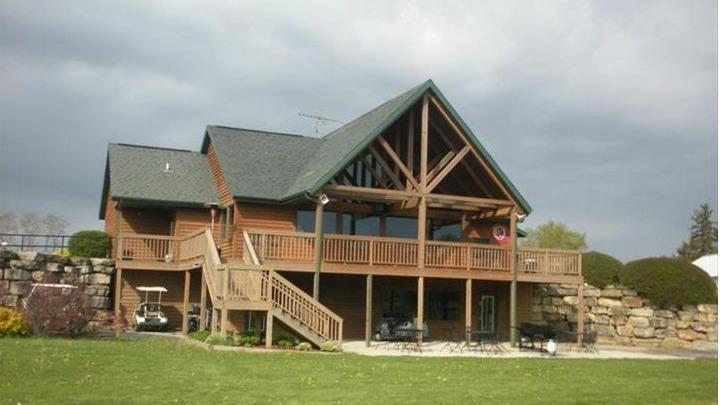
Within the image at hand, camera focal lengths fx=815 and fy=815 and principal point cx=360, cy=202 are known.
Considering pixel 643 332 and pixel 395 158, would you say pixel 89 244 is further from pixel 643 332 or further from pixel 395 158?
pixel 643 332

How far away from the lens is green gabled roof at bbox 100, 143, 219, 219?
1151 inches

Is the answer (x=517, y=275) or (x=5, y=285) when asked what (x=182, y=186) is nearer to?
(x=5, y=285)

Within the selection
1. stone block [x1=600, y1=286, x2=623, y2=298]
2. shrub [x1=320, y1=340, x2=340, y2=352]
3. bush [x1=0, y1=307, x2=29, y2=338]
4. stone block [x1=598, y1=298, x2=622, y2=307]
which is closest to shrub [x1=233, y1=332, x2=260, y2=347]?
shrub [x1=320, y1=340, x2=340, y2=352]

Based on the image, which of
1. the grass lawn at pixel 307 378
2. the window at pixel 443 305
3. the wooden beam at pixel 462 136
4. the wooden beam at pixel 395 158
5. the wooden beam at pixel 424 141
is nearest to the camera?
the grass lawn at pixel 307 378

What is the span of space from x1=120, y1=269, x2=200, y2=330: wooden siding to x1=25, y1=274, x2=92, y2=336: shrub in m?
5.72

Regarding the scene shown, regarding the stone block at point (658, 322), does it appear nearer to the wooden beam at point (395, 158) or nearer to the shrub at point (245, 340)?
the wooden beam at point (395, 158)

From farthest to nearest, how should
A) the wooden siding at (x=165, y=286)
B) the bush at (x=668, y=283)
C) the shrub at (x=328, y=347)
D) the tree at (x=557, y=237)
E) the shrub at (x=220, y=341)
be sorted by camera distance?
the tree at (x=557, y=237) → the bush at (x=668, y=283) → the wooden siding at (x=165, y=286) → the shrub at (x=328, y=347) → the shrub at (x=220, y=341)

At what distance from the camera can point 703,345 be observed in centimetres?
3278

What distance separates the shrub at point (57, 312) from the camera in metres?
22.6

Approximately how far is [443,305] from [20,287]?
14.9m

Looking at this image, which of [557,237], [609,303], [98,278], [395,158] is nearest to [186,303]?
[98,278]

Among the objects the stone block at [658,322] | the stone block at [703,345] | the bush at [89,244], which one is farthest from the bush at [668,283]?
the bush at [89,244]

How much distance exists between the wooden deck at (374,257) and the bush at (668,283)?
6.30 metres

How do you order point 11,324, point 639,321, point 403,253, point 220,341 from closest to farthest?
1. point 220,341
2. point 11,324
3. point 403,253
4. point 639,321
